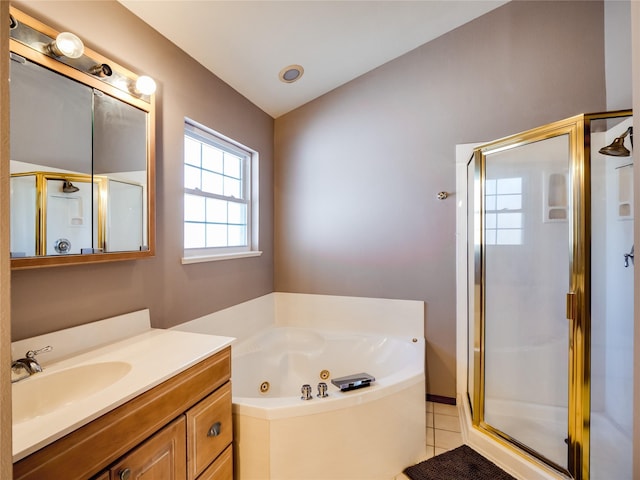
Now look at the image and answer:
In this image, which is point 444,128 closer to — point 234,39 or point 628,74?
point 628,74

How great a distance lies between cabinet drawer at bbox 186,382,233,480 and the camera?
1247 mm

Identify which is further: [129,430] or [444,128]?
[444,128]

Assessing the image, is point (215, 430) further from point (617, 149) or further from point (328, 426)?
point (617, 149)

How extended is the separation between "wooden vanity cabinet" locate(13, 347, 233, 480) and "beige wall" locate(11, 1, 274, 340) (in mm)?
565

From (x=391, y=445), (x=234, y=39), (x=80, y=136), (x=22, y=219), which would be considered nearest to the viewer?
(x=22, y=219)

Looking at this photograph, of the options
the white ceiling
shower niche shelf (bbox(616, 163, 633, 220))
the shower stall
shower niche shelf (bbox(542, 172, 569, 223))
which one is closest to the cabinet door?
the shower stall

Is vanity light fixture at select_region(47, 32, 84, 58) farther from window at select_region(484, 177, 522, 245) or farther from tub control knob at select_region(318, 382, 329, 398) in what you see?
window at select_region(484, 177, 522, 245)

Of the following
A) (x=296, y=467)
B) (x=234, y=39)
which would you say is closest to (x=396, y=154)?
(x=234, y=39)

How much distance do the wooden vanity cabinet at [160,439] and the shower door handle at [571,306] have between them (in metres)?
1.75

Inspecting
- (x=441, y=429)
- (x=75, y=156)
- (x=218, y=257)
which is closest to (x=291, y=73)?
(x=218, y=257)

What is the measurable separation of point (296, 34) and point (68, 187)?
1.58 m

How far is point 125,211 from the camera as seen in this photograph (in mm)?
1539

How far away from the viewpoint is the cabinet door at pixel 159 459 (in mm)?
974

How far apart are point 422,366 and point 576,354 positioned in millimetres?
808
